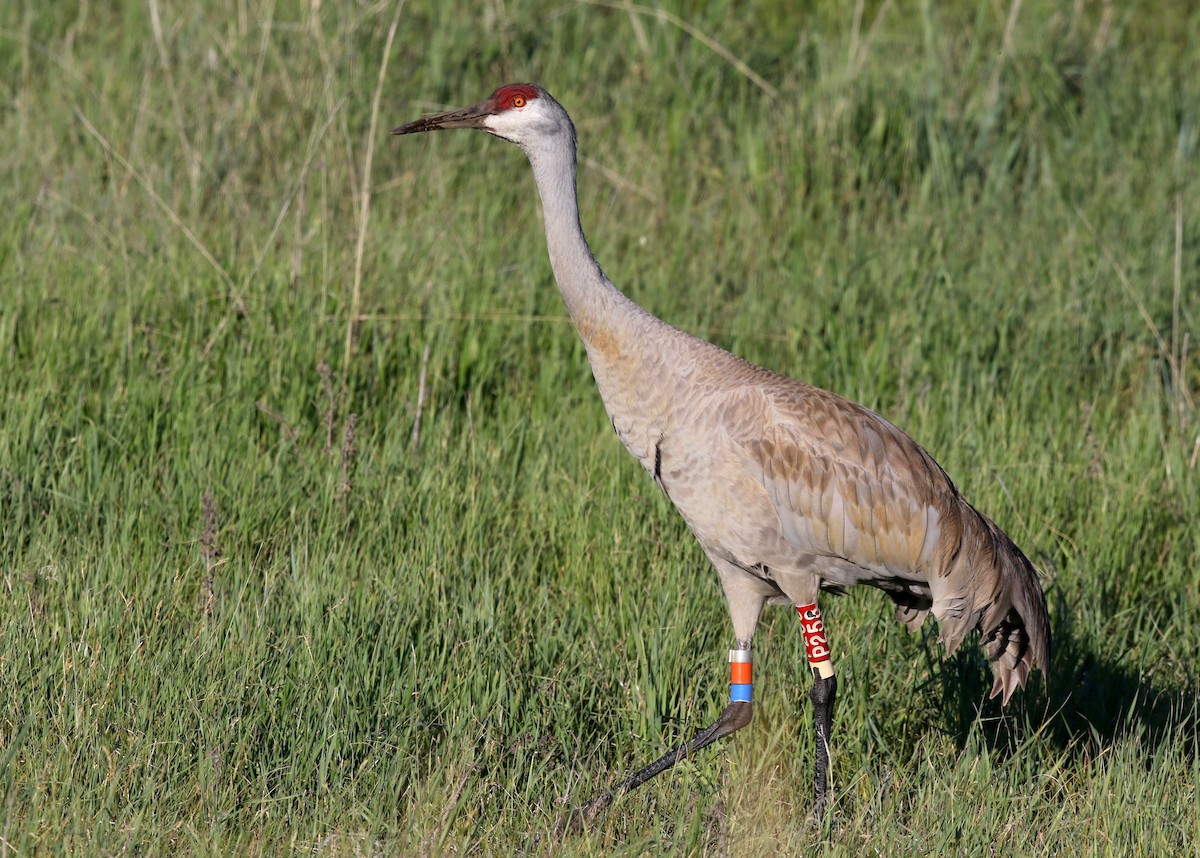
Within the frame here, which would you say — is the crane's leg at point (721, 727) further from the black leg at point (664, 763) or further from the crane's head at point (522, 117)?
the crane's head at point (522, 117)

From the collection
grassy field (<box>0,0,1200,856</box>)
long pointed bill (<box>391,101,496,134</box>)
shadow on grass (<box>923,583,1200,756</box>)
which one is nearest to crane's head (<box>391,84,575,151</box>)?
long pointed bill (<box>391,101,496,134</box>)

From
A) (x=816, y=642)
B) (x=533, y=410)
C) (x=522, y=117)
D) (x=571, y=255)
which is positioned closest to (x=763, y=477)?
(x=816, y=642)

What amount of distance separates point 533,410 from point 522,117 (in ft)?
5.84

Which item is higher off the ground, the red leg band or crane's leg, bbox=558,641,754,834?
the red leg band

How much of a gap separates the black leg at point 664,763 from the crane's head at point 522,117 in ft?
5.86

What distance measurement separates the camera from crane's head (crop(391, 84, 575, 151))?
4.39 meters

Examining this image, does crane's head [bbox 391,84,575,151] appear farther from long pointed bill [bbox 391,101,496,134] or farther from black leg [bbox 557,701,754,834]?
black leg [bbox 557,701,754,834]

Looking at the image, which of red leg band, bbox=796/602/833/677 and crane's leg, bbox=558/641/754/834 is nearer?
crane's leg, bbox=558/641/754/834

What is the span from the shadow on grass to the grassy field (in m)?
0.02

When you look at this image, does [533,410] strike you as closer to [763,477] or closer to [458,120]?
[458,120]

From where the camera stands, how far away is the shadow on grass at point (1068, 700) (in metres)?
4.81

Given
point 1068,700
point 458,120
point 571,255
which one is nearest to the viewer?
point 571,255

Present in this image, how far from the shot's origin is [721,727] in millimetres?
4375

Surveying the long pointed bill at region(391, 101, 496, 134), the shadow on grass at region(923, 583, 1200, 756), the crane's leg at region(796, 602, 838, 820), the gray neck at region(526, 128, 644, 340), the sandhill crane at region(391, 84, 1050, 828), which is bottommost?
the shadow on grass at region(923, 583, 1200, 756)
